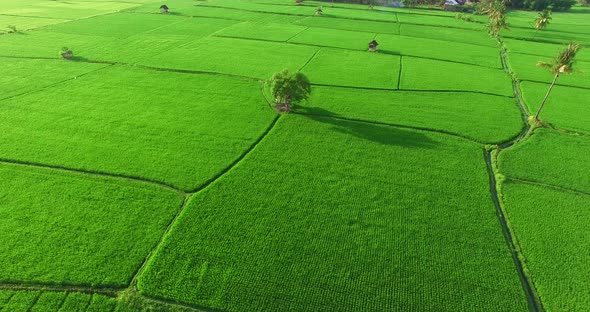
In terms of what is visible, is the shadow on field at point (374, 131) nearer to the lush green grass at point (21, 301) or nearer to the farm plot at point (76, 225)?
the farm plot at point (76, 225)

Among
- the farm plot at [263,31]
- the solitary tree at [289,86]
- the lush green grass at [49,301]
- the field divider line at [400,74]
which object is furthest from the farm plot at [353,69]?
the lush green grass at [49,301]

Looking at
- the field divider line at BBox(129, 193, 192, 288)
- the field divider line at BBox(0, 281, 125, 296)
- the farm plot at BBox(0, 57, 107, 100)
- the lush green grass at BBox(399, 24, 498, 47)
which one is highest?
the lush green grass at BBox(399, 24, 498, 47)

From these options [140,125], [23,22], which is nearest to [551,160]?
[140,125]

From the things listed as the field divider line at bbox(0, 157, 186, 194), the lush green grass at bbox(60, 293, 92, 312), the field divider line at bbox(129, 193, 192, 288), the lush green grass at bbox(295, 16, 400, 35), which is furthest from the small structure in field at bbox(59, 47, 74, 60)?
the lush green grass at bbox(295, 16, 400, 35)

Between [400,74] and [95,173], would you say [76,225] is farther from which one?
[400,74]

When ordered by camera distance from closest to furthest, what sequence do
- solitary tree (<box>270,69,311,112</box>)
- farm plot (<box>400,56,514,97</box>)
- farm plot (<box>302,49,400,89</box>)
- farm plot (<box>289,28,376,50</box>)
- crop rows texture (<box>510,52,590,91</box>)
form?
solitary tree (<box>270,69,311,112</box>) → farm plot (<box>400,56,514,97</box>) → farm plot (<box>302,49,400,89</box>) → crop rows texture (<box>510,52,590,91</box>) → farm plot (<box>289,28,376,50</box>)

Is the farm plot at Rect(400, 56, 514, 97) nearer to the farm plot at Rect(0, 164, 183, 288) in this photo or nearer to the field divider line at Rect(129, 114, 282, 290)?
the field divider line at Rect(129, 114, 282, 290)

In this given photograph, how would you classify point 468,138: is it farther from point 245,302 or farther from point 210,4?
point 210,4
